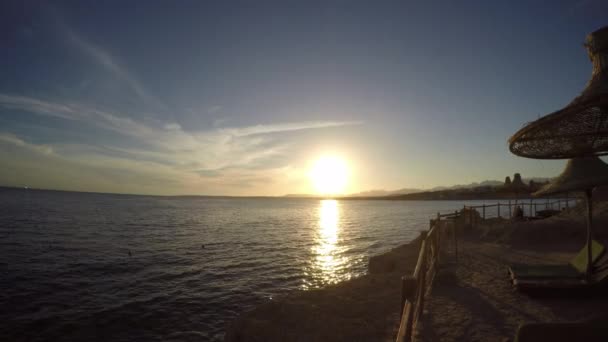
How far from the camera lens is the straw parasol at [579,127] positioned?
4407 millimetres

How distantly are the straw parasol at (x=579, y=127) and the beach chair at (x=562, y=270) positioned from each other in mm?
3022

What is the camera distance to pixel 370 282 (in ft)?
37.6

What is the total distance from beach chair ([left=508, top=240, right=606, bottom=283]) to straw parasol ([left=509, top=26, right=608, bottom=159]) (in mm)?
3022

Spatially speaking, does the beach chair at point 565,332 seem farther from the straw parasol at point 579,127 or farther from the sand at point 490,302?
the straw parasol at point 579,127

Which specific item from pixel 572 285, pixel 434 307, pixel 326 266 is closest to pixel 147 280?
pixel 326 266

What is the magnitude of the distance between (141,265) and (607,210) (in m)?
26.9

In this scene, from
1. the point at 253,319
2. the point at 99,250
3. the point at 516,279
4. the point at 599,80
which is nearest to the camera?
the point at 599,80

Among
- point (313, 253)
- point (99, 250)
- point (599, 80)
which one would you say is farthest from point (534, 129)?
point (99, 250)

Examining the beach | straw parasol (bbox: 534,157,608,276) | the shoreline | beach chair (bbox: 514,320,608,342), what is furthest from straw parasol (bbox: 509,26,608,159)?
the shoreline

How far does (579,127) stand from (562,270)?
463 cm

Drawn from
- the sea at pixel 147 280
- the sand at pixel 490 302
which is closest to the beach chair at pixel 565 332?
the sand at pixel 490 302

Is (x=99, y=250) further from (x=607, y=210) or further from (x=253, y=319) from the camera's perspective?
(x=607, y=210)

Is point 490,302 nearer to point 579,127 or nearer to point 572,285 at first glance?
point 572,285

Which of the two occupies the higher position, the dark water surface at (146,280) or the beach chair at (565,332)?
the beach chair at (565,332)
